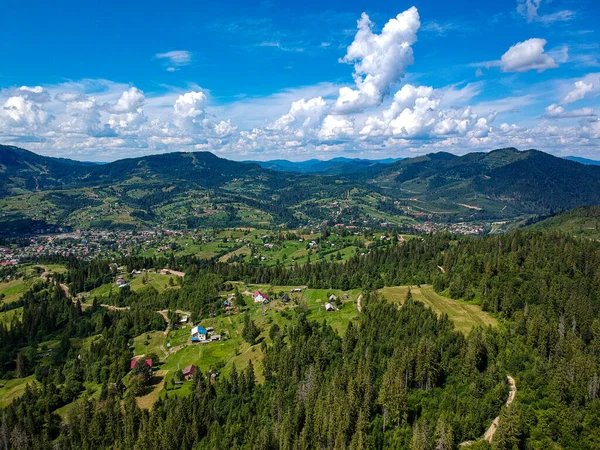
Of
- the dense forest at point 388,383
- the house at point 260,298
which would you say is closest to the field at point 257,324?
the house at point 260,298

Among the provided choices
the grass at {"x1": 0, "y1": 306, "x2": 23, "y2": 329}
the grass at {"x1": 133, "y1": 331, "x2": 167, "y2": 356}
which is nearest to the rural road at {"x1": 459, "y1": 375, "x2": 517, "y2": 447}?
the grass at {"x1": 133, "y1": 331, "x2": 167, "y2": 356}

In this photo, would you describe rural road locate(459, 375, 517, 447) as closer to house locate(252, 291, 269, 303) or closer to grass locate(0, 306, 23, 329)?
house locate(252, 291, 269, 303)

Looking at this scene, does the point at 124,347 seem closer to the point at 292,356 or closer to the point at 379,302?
the point at 292,356

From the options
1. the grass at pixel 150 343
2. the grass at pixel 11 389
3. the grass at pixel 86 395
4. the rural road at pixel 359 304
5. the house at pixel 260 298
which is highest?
the rural road at pixel 359 304

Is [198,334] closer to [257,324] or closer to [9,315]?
[257,324]

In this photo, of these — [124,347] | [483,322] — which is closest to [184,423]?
[124,347]

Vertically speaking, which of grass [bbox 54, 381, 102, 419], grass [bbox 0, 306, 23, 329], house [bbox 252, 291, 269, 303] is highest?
house [bbox 252, 291, 269, 303]

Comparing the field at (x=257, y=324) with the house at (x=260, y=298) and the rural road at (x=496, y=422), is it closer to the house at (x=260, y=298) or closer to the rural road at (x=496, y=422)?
the house at (x=260, y=298)
